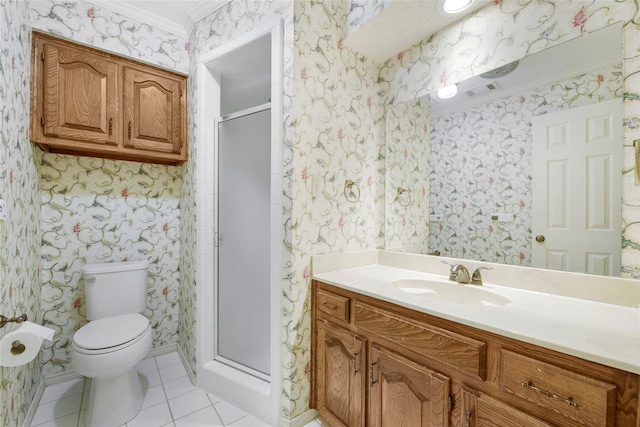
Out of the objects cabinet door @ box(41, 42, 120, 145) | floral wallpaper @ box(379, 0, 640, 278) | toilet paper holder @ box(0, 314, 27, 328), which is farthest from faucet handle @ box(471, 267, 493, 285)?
cabinet door @ box(41, 42, 120, 145)

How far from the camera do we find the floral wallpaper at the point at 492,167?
117 centimetres

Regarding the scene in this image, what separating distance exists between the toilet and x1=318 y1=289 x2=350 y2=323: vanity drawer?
1089 millimetres

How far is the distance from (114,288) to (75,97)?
1273 mm

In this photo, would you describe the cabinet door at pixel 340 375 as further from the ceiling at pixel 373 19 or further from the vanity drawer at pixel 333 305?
the ceiling at pixel 373 19

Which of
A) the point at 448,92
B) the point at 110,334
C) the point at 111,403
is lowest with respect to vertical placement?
the point at 111,403

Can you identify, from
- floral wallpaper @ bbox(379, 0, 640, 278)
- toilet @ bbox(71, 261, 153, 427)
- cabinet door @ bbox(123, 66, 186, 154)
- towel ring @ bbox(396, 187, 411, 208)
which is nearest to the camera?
floral wallpaper @ bbox(379, 0, 640, 278)

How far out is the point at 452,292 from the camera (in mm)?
1365

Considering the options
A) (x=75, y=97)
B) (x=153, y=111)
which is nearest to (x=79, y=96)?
(x=75, y=97)

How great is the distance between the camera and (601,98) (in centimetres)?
107

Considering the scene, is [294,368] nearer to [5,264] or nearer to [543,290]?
[543,290]

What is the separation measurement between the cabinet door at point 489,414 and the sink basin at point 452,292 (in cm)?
43

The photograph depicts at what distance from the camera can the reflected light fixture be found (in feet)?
4.88

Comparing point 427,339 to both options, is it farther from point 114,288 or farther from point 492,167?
point 114,288

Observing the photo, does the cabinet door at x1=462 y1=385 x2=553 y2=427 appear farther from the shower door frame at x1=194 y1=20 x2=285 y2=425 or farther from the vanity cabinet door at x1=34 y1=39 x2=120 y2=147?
the vanity cabinet door at x1=34 y1=39 x2=120 y2=147
